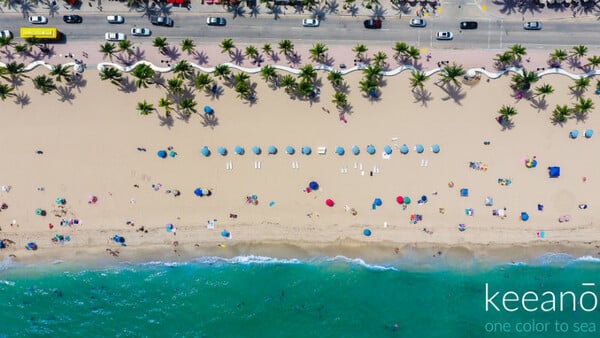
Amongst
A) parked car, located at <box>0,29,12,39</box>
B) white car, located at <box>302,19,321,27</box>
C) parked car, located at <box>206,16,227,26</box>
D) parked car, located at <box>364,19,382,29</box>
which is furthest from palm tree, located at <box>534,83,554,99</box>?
parked car, located at <box>0,29,12,39</box>

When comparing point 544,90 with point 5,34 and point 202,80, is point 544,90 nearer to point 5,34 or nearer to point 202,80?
point 202,80

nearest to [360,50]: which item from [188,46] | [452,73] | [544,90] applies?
[452,73]

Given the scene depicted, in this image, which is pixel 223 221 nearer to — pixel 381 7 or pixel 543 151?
pixel 381 7

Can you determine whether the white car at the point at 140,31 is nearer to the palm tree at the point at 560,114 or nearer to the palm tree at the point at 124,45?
the palm tree at the point at 124,45

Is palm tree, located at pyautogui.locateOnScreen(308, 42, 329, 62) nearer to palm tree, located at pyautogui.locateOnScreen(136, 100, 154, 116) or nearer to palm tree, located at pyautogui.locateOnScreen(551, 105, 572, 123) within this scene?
palm tree, located at pyautogui.locateOnScreen(136, 100, 154, 116)

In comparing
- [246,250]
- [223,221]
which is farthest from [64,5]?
[246,250]

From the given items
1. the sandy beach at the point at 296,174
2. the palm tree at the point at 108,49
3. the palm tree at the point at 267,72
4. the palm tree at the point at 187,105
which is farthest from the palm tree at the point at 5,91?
the palm tree at the point at 267,72
